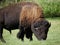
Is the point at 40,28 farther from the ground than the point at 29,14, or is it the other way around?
the point at 29,14

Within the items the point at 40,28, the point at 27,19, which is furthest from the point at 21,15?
the point at 40,28

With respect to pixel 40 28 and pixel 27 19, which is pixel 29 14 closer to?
pixel 27 19

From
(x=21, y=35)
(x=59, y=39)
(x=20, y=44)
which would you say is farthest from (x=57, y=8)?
(x=21, y=35)

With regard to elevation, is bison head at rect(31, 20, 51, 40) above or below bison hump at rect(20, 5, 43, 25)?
below

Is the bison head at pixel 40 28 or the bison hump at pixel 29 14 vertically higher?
the bison hump at pixel 29 14

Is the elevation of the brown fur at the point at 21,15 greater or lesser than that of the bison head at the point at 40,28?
greater

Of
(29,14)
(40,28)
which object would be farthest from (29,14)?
(40,28)

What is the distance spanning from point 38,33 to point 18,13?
34cm

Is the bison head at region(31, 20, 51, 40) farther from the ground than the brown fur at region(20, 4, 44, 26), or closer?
closer

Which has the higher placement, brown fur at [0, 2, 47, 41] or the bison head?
brown fur at [0, 2, 47, 41]

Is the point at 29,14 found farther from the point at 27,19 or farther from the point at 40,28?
the point at 40,28

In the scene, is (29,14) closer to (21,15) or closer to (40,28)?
(21,15)

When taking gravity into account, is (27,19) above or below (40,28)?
above

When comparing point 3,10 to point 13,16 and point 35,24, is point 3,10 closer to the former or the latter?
point 13,16
